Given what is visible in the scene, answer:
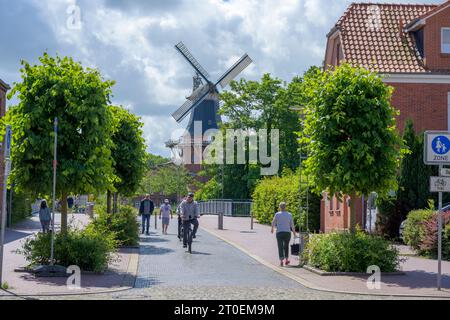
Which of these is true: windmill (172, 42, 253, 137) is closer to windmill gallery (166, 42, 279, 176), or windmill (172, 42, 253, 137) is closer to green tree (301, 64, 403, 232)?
windmill gallery (166, 42, 279, 176)

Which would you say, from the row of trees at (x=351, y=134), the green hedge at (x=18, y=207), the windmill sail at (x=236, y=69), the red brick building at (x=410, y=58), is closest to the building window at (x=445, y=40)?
the red brick building at (x=410, y=58)

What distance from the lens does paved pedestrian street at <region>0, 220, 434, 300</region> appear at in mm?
12219

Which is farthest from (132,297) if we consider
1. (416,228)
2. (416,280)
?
(416,228)

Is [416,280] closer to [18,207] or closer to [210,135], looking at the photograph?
[18,207]

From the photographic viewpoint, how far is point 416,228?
23.0 meters

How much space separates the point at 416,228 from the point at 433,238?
1.66 m

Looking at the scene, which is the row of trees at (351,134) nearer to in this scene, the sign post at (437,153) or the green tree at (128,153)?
the sign post at (437,153)

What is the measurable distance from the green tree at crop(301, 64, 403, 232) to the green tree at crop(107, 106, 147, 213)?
10.2m

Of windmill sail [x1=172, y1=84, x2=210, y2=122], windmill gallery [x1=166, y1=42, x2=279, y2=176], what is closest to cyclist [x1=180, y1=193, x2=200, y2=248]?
windmill gallery [x1=166, y1=42, x2=279, y2=176]

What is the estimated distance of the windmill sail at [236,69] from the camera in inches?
2922

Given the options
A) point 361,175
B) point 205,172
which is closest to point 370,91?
point 361,175

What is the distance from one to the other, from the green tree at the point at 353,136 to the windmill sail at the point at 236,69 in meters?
56.3

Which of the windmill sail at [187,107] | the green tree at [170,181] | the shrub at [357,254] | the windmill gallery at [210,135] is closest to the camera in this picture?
the shrub at [357,254]

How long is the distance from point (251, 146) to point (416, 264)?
1609 inches
